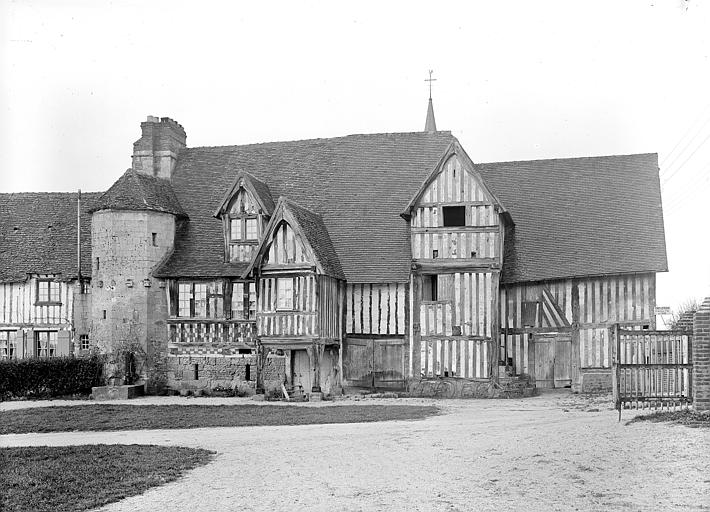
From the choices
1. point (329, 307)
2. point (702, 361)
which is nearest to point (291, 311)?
point (329, 307)

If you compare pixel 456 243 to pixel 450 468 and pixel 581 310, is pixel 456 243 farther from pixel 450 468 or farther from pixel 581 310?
pixel 450 468

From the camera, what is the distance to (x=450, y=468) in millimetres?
12461

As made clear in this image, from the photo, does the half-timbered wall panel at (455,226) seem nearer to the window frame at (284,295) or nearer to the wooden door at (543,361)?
the wooden door at (543,361)

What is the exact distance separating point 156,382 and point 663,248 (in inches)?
613

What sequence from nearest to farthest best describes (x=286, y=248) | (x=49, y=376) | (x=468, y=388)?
1. (x=468, y=388)
2. (x=286, y=248)
3. (x=49, y=376)

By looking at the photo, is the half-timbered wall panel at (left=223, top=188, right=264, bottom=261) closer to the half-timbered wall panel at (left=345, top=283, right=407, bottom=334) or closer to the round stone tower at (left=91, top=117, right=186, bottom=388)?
the round stone tower at (left=91, top=117, right=186, bottom=388)

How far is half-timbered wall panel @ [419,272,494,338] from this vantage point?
26.5m

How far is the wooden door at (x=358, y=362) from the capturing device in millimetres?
27906

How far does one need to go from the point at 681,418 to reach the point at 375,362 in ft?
44.3

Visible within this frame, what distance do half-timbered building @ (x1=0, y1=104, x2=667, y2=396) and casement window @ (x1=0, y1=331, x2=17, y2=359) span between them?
155 inches

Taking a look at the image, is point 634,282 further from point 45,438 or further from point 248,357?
point 45,438

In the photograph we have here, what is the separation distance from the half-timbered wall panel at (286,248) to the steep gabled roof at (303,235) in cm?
17

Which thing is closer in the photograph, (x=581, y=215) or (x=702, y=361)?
(x=702, y=361)

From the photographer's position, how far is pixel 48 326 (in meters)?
30.5
